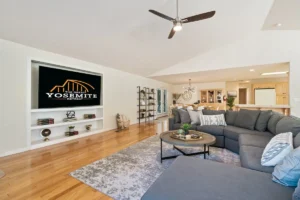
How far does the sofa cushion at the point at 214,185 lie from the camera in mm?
1155

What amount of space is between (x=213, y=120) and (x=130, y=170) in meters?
2.51

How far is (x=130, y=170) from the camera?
250cm

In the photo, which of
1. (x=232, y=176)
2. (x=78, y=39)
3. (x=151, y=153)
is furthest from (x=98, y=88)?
(x=232, y=176)

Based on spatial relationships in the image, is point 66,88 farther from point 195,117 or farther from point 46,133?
point 195,117

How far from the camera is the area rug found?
78.9 inches

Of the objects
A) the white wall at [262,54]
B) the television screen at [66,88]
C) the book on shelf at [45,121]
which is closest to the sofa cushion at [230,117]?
the white wall at [262,54]

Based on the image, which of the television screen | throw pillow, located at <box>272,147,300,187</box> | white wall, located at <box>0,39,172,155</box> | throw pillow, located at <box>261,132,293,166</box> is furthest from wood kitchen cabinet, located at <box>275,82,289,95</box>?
white wall, located at <box>0,39,172,155</box>

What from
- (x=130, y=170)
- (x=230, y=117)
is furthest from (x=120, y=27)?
(x=230, y=117)

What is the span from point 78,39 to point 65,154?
8.48 feet

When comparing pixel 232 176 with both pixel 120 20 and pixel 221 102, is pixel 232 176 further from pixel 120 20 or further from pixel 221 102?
pixel 221 102

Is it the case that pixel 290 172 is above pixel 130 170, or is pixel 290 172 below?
above

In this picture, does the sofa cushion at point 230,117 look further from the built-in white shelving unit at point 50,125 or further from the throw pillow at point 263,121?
the built-in white shelving unit at point 50,125

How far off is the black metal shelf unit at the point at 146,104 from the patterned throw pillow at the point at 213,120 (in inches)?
147

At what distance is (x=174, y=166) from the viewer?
1.65 meters
